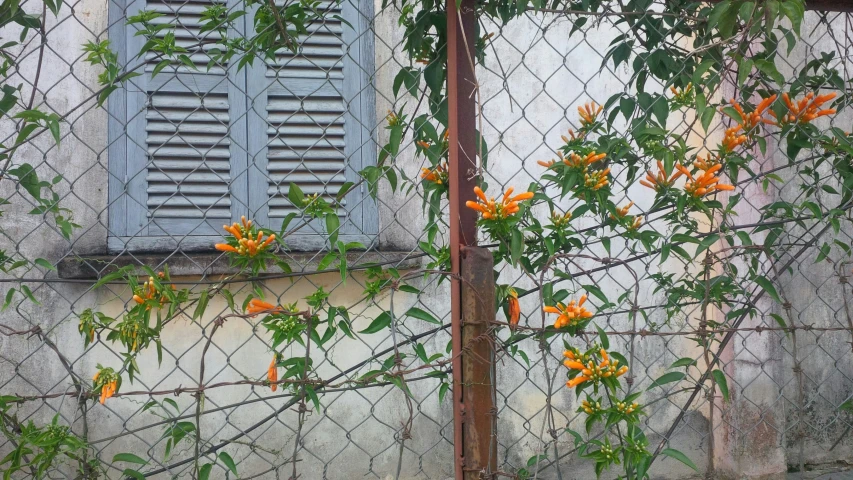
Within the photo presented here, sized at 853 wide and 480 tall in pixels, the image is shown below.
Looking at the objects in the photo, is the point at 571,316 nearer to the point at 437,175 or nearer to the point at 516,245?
the point at 516,245

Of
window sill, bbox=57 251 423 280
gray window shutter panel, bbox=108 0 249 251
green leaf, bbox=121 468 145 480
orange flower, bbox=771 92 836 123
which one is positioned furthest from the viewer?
gray window shutter panel, bbox=108 0 249 251

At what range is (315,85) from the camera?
10.4ft

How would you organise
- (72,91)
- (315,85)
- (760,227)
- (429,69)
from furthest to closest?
1. (315,85)
2. (72,91)
3. (760,227)
4. (429,69)

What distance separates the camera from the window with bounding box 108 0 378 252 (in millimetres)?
2957

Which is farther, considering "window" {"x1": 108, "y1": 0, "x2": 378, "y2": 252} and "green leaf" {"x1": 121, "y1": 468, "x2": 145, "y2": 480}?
"window" {"x1": 108, "y1": 0, "x2": 378, "y2": 252}

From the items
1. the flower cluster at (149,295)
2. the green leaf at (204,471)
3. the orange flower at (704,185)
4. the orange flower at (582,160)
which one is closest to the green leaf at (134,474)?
the green leaf at (204,471)

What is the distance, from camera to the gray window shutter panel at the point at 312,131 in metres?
3.05

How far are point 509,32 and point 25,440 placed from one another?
8.13 feet

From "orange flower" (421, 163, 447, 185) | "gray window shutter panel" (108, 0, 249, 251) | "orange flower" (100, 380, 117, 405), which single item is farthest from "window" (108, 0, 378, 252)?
"orange flower" (100, 380, 117, 405)

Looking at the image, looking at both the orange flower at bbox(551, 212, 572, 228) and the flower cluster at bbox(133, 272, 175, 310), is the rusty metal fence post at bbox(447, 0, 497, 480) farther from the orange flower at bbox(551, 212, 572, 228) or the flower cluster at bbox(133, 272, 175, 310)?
the flower cluster at bbox(133, 272, 175, 310)

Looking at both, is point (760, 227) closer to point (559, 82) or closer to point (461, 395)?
point (461, 395)

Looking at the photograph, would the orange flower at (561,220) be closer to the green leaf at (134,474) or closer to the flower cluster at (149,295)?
the flower cluster at (149,295)

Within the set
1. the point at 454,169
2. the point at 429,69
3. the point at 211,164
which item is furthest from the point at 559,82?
the point at 454,169

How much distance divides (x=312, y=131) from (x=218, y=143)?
1.26ft
